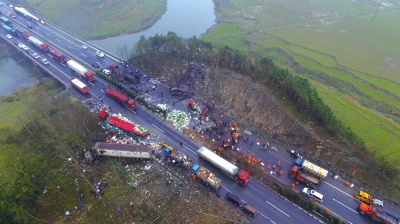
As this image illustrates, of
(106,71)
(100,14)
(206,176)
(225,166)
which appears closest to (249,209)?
(225,166)

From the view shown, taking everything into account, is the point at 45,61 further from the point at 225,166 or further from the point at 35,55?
the point at 225,166

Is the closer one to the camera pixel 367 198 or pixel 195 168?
pixel 367 198

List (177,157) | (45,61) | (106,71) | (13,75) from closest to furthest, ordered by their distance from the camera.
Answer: (177,157) → (106,71) → (45,61) → (13,75)

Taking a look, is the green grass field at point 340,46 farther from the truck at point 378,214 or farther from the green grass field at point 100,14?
the green grass field at point 100,14

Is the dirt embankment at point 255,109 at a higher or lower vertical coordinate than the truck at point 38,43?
higher

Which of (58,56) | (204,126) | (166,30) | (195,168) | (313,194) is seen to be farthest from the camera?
(166,30)

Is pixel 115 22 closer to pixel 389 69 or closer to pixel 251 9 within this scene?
pixel 251 9

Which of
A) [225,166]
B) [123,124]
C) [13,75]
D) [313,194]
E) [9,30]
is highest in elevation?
[9,30]

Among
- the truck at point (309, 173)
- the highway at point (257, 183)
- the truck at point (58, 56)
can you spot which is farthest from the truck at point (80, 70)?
the truck at point (309, 173)
